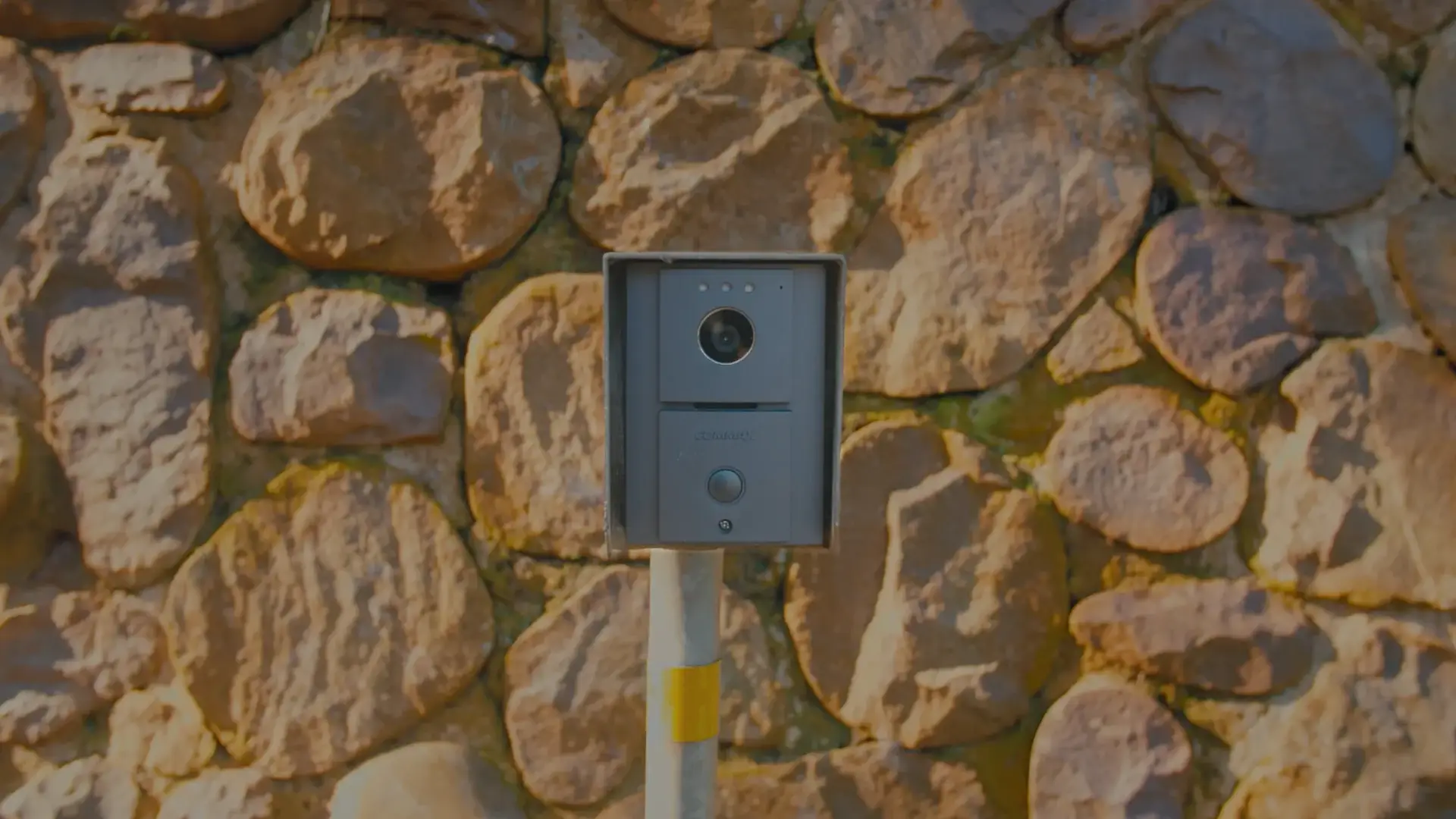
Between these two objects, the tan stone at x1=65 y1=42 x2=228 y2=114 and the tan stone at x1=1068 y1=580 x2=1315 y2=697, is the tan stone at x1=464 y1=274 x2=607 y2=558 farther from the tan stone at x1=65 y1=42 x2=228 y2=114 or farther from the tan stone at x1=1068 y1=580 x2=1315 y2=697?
the tan stone at x1=1068 y1=580 x2=1315 y2=697

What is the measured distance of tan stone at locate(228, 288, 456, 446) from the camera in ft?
3.91

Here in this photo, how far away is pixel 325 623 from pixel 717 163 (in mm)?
668

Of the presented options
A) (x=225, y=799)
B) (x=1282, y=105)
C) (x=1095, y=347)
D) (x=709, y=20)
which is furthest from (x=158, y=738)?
(x=1282, y=105)

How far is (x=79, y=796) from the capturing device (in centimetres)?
121

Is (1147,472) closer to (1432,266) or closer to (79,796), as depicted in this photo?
(1432,266)

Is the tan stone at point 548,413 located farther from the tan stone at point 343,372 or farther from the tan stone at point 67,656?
the tan stone at point 67,656

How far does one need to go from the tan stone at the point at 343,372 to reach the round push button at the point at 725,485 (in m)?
0.47

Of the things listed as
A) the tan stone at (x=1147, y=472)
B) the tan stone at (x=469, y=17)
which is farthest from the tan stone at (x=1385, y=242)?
the tan stone at (x=469, y=17)

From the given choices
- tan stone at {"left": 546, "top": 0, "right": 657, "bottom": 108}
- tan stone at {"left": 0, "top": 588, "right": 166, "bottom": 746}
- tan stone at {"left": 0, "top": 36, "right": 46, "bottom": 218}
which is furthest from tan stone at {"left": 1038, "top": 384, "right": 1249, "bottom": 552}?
tan stone at {"left": 0, "top": 36, "right": 46, "bottom": 218}

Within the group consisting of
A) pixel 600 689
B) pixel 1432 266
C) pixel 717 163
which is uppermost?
pixel 717 163

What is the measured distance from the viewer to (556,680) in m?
1.19

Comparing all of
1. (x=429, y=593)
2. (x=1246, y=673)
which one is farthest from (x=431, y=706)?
(x=1246, y=673)

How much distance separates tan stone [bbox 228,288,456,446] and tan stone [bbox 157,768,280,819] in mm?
376

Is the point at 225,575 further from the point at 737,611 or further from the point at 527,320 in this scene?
the point at 737,611
